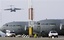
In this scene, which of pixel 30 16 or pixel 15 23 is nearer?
pixel 30 16

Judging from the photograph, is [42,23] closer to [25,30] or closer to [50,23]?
[50,23]

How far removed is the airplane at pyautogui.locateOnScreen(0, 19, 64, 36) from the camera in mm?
71750

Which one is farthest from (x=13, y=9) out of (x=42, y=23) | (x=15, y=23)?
(x=42, y=23)

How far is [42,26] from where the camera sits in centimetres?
7312

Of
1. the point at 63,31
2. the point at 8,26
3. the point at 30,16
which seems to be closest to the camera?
the point at 30,16

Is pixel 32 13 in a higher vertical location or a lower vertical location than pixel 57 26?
higher

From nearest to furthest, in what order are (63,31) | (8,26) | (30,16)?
1. (30,16)
2. (63,31)
3. (8,26)

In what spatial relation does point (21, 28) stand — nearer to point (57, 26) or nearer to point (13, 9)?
point (13, 9)

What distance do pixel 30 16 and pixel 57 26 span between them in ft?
94.7

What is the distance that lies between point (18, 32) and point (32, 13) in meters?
32.2

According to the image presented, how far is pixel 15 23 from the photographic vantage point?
255 ft

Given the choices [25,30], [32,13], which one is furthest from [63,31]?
[32,13]

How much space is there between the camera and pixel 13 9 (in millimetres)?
77750

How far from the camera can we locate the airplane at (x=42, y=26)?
71.8 meters
